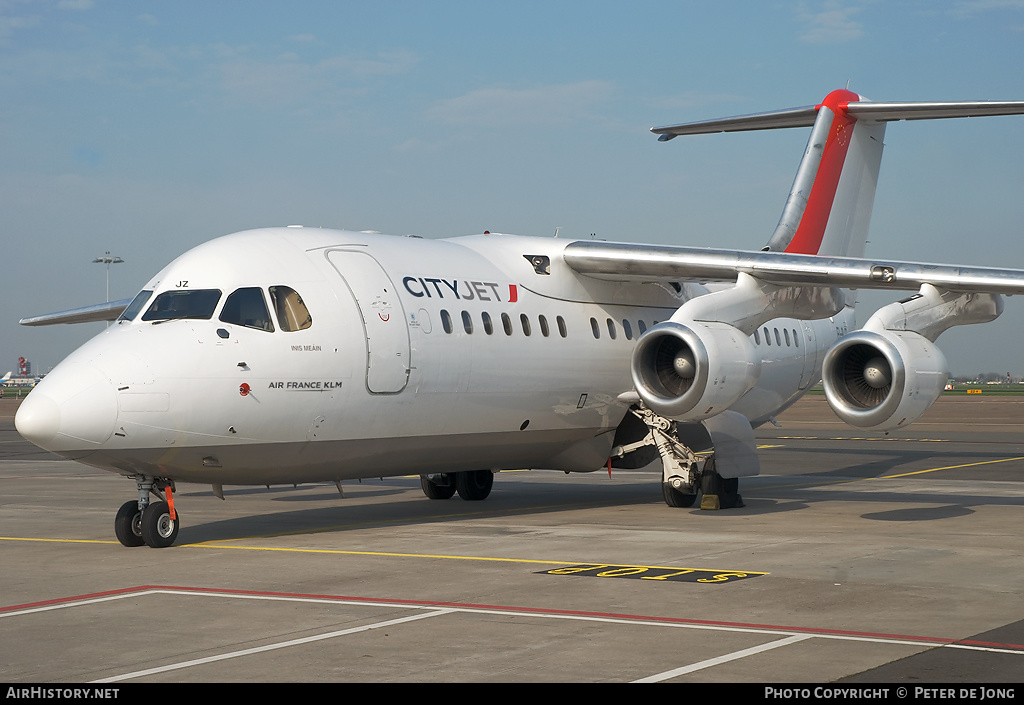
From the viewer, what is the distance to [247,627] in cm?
802

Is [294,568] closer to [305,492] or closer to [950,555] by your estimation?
[950,555]

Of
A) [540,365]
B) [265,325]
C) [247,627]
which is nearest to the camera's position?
[247,627]

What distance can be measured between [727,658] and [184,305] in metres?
7.42

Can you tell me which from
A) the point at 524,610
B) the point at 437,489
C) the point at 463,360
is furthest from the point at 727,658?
the point at 437,489

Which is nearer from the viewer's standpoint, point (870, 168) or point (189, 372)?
point (189, 372)

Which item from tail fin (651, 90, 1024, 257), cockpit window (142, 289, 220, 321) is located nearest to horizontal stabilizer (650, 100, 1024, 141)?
tail fin (651, 90, 1024, 257)

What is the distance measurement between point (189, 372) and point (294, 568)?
229 cm

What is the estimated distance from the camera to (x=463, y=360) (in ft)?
46.0

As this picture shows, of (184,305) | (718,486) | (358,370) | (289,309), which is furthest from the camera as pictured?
(718,486)

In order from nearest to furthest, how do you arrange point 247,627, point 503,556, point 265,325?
point 247,627
point 503,556
point 265,325

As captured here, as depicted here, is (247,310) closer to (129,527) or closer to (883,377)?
(129,527)
